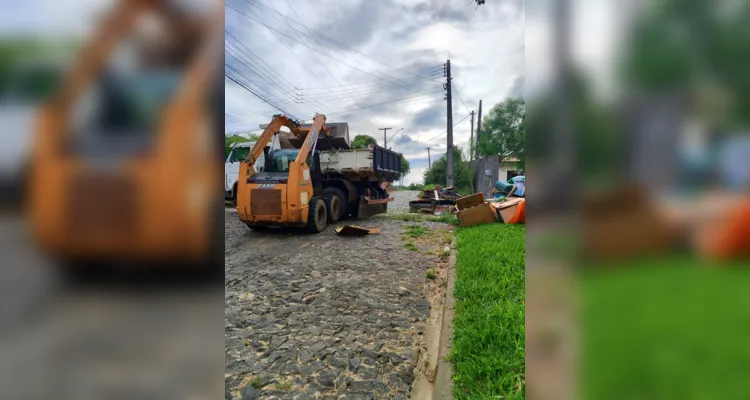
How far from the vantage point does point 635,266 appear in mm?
363

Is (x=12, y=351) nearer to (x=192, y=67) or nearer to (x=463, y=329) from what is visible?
(x=192, y=67)

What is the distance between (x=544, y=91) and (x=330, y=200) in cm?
754

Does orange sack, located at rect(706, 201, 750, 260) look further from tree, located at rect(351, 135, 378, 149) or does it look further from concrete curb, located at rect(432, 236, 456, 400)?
tree, located at rect(351, 135, 378, 149)

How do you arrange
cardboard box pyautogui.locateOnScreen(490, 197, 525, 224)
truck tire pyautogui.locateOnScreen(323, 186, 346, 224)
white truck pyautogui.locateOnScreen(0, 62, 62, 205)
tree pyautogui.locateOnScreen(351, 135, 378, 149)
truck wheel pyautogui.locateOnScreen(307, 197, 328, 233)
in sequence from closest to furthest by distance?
1. white truck pyautogui.locateOnScreen(0, 62, 62, 205)
2. cardboard box pyautogui.locateOnScreen(490, 197, 525, 224)
3. truck wheel pyautogui.locateOnScreen(307, 197, 328, 233)
4. truck tire pyautogui.locateOnScreen(323, 186, 346, 224)
5. tree pyautogui.locateOnScreen(351, 135, 378, 149)

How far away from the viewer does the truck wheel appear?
22.0 ft

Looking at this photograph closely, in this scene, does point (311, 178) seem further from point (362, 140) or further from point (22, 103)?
point (22, 103)

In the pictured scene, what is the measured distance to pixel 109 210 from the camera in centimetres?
39

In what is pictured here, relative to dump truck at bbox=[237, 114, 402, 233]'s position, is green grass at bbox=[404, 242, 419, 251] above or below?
below

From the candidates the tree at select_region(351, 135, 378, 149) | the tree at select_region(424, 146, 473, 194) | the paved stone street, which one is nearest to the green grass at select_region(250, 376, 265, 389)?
the paved stone street

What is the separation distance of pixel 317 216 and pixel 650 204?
663 cm

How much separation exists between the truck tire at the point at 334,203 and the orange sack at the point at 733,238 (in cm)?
759

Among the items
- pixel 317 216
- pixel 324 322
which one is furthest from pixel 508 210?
pixel 324 322

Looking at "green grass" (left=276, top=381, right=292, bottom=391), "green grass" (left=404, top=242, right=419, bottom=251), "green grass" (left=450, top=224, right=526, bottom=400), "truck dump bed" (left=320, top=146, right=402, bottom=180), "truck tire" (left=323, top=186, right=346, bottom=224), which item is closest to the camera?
"green grass" (left=450, top=224, right=526, bottom=400)

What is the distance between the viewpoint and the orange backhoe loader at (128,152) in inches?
14.3
